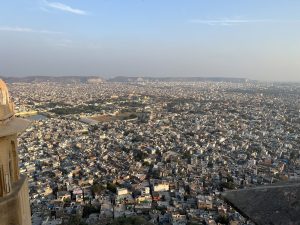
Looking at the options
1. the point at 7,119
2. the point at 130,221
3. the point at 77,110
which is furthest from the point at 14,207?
the point at 77,110

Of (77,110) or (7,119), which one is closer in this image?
(7,119)

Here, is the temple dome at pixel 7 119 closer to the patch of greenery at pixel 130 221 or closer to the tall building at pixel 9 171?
the tall building at pixel 9 171

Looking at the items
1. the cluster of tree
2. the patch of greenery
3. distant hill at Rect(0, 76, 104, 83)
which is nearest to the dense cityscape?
the patch of greenery

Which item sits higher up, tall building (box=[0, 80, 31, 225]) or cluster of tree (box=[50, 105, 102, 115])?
tall building (box=[0, 80, 31, 225])

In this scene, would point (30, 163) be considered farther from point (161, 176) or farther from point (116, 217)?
point (116, 217)

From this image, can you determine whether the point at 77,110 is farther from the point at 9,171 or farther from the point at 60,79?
the point at 60,79

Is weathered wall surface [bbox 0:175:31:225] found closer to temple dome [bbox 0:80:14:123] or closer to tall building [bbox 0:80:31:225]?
tall building [bbox 0:80:31:225]

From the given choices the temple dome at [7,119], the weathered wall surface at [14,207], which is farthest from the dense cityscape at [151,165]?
the temple dome at [7,119]

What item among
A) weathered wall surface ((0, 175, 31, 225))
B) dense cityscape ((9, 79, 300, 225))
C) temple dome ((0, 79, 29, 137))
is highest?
temple dome ((0, 79, 29, 137))

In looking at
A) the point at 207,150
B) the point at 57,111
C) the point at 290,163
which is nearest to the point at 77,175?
the point at 207,150
